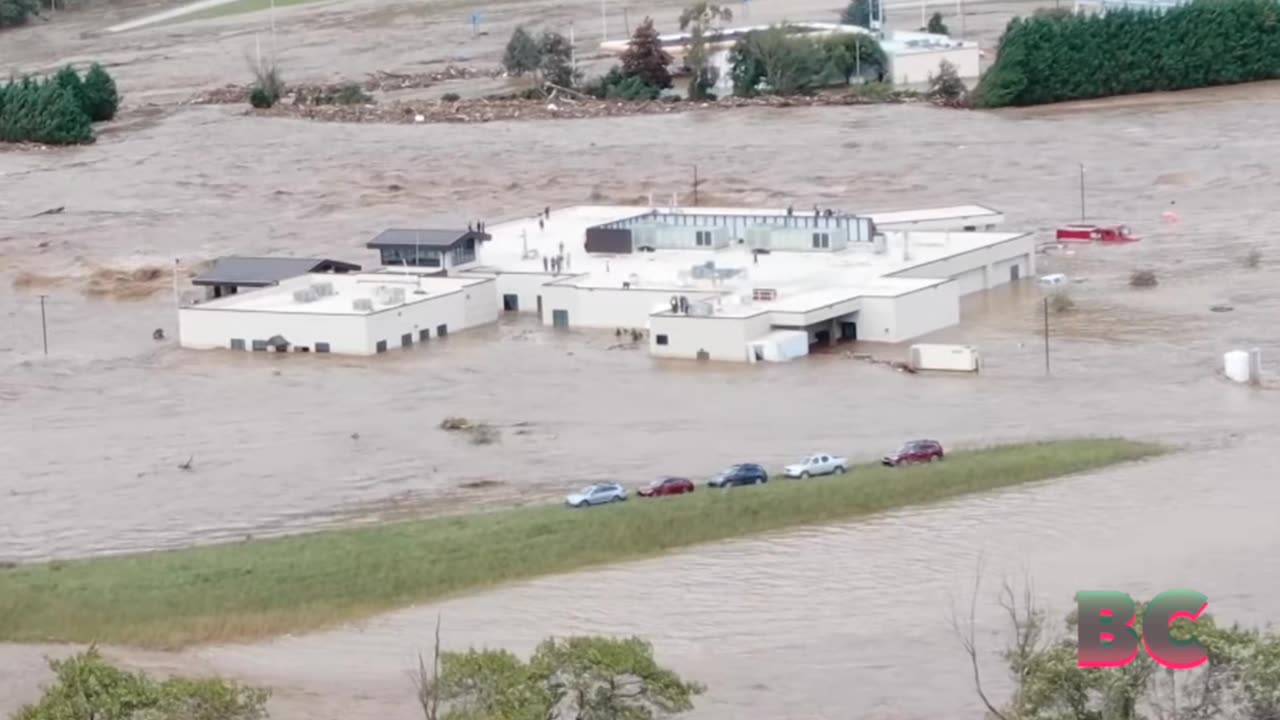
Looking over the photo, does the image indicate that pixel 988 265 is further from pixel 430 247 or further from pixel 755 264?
pixel 430 247

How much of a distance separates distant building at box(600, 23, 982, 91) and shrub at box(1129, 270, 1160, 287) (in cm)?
1477

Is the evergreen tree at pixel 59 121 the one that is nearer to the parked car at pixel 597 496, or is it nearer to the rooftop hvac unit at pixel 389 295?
the rooftop hvac unit at pixel 389 295

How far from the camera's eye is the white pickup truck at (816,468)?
1503 cm

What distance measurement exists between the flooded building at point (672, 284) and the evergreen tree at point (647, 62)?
1312 cm

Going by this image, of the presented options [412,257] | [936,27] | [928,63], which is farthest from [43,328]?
[936,27]

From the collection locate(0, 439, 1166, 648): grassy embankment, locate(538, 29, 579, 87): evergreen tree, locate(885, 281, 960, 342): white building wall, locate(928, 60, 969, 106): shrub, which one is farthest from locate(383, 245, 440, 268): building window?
locate(538, 29, 579, 87): evergreen tree

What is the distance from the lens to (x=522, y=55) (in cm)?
3862

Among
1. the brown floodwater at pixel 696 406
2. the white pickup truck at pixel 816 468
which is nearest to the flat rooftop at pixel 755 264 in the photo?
the brown floodwater at pixel 696 406

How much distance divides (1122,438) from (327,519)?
15.0 feet

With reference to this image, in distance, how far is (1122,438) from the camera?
15.6 metres

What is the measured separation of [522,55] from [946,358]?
2119 centimetres

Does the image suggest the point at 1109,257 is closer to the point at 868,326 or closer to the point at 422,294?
the point at 868,326

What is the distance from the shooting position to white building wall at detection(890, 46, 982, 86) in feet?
119

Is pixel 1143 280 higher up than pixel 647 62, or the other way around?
pixel 647 62
